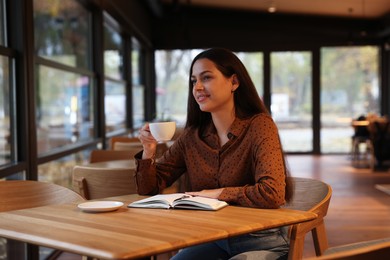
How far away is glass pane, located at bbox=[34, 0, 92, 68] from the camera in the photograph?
13.9 feet

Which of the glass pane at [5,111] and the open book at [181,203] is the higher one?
the glass pane at [5,111]

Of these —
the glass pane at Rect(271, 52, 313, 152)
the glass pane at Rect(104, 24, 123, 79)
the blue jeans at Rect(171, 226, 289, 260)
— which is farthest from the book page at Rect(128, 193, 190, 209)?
the glass pane at Rect(271, 52, 313, 152)

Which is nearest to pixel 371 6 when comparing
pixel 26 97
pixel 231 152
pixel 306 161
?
pixel 306 161

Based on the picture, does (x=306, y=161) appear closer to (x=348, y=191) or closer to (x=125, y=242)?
(x=348, y=191)

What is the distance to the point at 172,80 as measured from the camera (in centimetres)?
1176

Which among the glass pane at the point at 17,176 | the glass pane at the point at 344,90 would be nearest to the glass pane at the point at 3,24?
the glass pane at the point at 17,176

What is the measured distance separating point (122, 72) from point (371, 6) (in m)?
4.99

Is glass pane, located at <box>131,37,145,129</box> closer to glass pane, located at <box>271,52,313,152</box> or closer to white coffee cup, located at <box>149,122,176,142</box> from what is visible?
glass pane, located at <box>271,52,313,152</box>

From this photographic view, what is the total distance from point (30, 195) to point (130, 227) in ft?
2.72

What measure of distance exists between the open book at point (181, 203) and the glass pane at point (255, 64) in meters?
9.94

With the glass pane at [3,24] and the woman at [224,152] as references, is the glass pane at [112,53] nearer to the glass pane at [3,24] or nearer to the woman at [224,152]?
the glass pane at [3,24]

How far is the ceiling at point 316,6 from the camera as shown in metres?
9.84

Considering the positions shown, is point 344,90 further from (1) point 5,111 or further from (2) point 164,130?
(2) point 164,130

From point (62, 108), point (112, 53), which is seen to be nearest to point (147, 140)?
point (62, 108)
